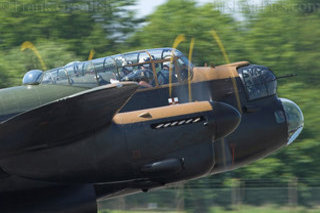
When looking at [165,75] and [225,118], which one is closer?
[225,118]

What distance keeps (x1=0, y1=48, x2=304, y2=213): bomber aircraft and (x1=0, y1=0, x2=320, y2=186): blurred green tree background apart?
47.0 feet

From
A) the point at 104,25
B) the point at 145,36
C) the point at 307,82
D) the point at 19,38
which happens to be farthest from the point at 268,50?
the point at 19,38

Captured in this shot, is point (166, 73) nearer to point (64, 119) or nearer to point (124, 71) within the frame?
point (124, 71)

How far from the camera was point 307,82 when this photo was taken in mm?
29781

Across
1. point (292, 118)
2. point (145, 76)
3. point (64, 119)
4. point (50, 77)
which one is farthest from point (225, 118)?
point (50, 77)

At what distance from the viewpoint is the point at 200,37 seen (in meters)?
30.7

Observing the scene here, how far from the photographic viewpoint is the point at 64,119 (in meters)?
10.3

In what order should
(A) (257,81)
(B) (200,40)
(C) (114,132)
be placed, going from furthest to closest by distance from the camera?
(B) (200,40)
(A) (257,81)
(C) (114,132)

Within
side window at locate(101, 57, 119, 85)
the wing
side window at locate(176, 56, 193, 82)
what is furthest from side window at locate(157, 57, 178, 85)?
the wing

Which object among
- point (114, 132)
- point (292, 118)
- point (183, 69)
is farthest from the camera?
point (292, 118)

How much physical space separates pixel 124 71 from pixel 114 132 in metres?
1.64

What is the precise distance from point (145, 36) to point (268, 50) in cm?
725

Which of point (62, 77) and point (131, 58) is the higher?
point (131, 58)

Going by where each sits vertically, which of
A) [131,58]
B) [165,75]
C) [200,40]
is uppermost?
[131,58]
